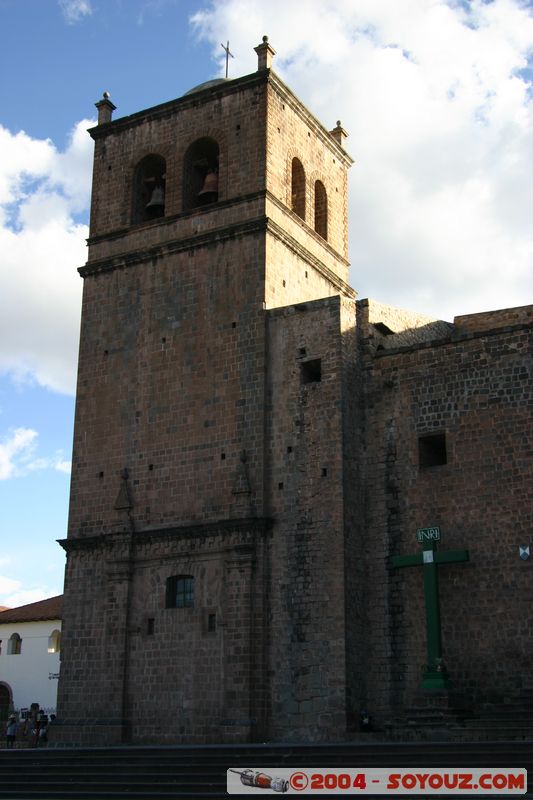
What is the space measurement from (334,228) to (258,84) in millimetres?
4356

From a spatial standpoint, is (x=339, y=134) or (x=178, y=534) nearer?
(x=178, y=534)

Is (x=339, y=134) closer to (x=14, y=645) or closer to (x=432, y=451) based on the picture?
(x=432, y=451)

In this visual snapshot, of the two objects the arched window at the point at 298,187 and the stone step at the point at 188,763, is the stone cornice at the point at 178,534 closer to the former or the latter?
the stone step at the point at 188,763

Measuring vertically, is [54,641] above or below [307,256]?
below

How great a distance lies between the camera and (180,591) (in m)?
22.3

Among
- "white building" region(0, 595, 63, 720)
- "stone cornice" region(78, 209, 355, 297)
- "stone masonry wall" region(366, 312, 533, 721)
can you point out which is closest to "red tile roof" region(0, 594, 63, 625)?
"white building" region(0, 595, 63, 720)

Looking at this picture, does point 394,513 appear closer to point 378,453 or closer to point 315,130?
point 378,453

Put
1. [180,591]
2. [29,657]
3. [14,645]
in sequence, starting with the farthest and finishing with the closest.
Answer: [14,645] < [29,657] < [180,591]

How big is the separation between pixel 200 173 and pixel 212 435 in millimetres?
7081

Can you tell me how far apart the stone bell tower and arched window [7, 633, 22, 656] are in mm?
20218

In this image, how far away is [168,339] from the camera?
79.2 feet

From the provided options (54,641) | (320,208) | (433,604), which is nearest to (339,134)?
(320,208)

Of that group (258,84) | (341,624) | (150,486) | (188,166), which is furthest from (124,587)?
(258,84)

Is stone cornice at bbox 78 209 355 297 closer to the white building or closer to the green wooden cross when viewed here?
the green wooden cross
